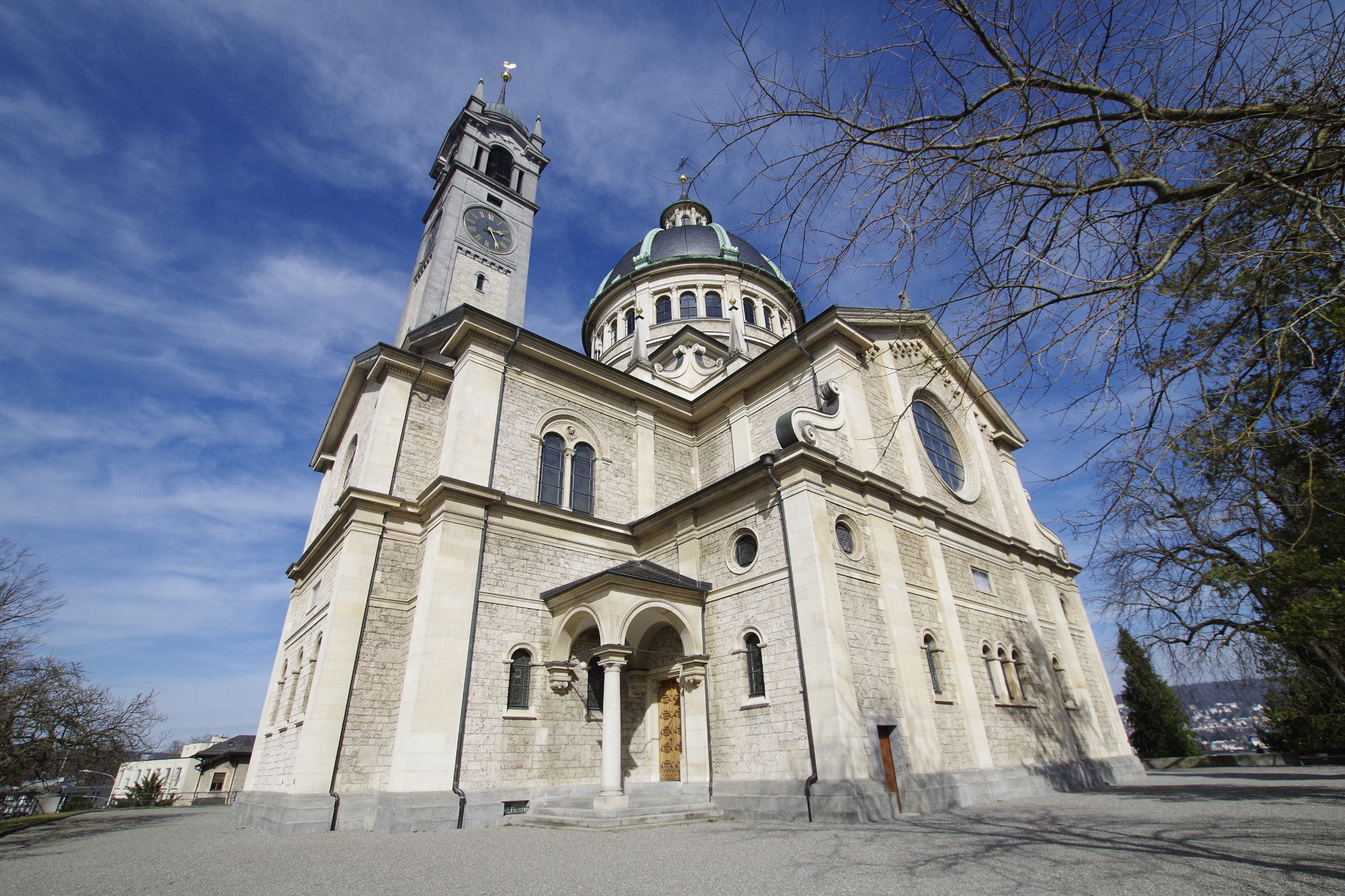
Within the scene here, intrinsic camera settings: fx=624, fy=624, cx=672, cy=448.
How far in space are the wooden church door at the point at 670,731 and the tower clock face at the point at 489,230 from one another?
1674 centimetres

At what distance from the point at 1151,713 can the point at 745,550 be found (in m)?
28.5

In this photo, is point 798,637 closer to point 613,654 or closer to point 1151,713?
point 613,654

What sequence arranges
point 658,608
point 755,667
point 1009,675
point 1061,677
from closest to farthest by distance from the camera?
point 755,667, point 658,608, point 1009,675, point 1061,677

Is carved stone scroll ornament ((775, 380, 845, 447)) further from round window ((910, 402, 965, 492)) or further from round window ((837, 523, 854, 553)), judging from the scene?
round window ((910, 402, 965, 492))

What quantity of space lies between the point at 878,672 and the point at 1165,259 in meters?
9.85

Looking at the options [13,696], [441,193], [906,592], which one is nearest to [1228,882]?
[906,592]

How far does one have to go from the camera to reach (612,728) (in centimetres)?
1138

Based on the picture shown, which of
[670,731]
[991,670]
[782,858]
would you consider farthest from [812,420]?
[782,858]

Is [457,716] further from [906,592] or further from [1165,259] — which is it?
[1165,259]

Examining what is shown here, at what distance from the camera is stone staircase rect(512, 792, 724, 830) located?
31.9 feet

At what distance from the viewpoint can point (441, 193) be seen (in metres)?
24.2

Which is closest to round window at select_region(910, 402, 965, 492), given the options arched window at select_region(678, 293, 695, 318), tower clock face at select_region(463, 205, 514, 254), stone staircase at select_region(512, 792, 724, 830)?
stone staircase at select_region(512, 792, 724, 830)

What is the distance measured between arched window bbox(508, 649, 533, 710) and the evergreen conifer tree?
1127 inches

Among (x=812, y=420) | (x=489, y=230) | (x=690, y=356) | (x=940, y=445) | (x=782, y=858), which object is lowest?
(x=782, y=858)
